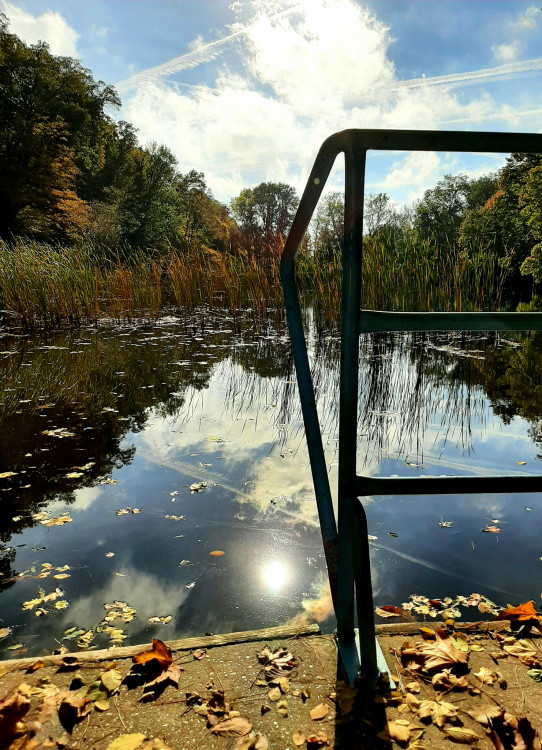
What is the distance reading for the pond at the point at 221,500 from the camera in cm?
203

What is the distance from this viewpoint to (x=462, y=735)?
1126mm

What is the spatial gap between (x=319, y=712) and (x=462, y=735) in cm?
32

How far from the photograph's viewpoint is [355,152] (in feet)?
3.43

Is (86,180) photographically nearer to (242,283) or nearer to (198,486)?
(242,283)

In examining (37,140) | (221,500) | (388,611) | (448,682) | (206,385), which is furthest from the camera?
(37,140)

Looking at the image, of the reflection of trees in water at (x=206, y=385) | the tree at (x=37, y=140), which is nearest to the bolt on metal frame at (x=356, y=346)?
the reflection of trees in water at (x=206, y=385)

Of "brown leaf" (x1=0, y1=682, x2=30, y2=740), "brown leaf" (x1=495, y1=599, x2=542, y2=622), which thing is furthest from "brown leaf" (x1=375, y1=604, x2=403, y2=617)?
"brown leaf" (x1=0, y1=682, x2=30, y2=740)

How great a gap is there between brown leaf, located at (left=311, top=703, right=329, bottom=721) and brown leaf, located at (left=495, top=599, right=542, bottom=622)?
72 centimetres

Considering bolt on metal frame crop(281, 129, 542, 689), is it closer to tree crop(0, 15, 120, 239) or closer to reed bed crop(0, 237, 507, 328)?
reed bed crop(0, 237, 507, 328)

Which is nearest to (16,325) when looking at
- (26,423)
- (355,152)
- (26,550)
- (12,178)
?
(26,423)

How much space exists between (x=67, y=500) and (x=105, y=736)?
203 cm

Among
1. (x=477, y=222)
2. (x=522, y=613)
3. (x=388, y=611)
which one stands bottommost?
(x=388, y=611)

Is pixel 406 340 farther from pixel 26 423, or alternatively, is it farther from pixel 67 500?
pixel 67 500

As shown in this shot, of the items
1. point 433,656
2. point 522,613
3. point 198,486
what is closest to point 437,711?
point 433,656
